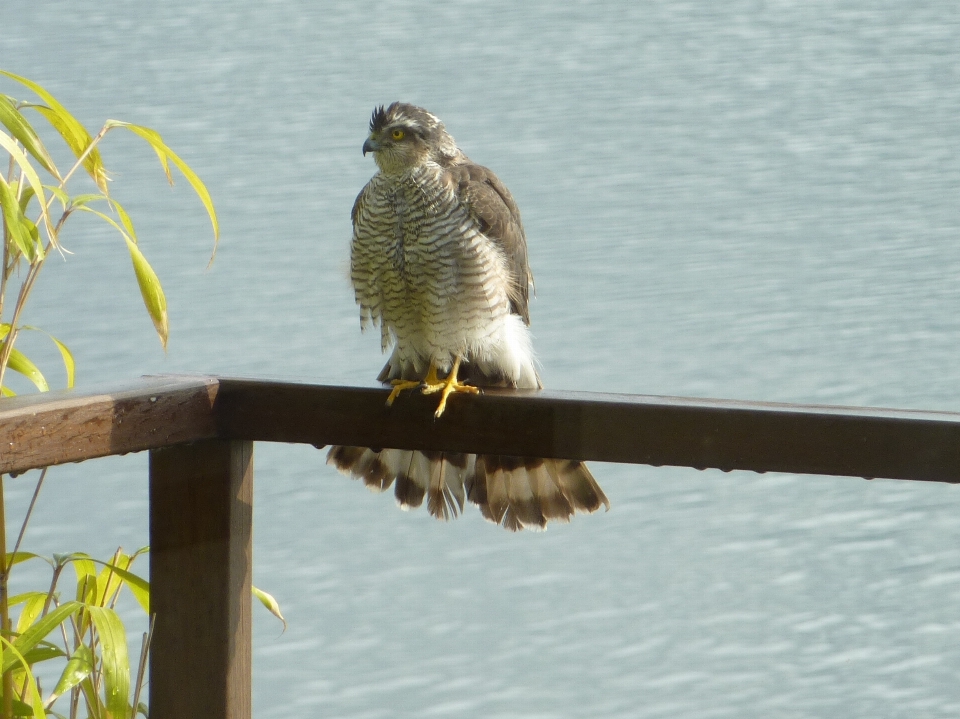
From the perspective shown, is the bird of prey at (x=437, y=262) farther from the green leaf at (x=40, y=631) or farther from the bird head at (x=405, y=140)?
the green leaf at (x=40, y=631)

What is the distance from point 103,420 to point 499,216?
84cm

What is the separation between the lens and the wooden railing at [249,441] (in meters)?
1.17

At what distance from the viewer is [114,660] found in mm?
1262

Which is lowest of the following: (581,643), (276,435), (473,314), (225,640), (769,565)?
(225,640)

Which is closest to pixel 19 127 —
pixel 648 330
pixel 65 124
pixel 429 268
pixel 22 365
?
pixel 65 124

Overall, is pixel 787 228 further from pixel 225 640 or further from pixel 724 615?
pixel 225 640

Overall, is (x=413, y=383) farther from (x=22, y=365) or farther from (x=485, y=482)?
(x=22, y=365)

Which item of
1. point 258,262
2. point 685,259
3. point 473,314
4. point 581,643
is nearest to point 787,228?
point 685,259

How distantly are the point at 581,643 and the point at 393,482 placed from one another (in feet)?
6.46

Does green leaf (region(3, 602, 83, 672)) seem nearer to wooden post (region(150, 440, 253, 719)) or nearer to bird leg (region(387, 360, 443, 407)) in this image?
wooden post (region(150, 440, 253, 719))

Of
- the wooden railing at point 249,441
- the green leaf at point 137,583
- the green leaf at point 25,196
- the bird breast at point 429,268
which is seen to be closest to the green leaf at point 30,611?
the green leaf at point 137,583

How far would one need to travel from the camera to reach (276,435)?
1379 mm

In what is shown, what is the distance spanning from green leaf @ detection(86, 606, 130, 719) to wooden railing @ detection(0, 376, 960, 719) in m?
0.09

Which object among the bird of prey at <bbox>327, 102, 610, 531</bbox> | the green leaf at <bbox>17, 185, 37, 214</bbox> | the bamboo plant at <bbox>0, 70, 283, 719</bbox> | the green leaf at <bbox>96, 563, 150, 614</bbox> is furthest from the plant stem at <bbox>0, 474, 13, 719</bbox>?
the bird of prey at <bbox>327, 102, 610, 531</bbox>
